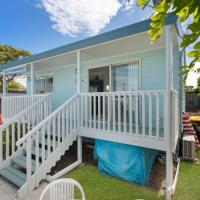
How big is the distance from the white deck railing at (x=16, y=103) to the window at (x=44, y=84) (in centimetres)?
198

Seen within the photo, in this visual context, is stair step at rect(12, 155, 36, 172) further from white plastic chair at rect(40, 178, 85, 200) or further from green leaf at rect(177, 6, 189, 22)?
green leaf at rect(177, 6, 189, 22)

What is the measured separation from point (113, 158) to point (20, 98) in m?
4.69

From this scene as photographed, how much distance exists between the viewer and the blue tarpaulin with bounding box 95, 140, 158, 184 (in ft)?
13.1

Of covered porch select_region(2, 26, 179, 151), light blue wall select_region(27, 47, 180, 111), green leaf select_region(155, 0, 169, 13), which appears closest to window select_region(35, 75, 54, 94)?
covered porch select_region(2, 26, 179, 151)

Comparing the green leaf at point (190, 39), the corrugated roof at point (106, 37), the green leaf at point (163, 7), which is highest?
the corrugated roof at point (106, 37)

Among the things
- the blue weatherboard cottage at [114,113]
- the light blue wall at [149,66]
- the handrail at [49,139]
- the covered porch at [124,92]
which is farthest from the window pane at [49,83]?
the handrail at [49,139]

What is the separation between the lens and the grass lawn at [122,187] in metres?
3.49

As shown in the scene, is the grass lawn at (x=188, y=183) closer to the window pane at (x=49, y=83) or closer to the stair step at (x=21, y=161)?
the stair step at (x=21, y=161)

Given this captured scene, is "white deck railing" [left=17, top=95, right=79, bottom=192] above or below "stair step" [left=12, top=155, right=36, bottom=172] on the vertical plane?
above

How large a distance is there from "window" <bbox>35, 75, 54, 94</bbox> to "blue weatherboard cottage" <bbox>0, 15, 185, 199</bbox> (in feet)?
6.16

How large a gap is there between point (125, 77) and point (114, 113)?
2046 mm

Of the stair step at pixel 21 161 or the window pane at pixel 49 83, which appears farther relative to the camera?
the window pane at pixel 49 83

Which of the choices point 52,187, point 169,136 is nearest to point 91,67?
point 169,136

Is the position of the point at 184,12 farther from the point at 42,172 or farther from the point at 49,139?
the point at 42,172
